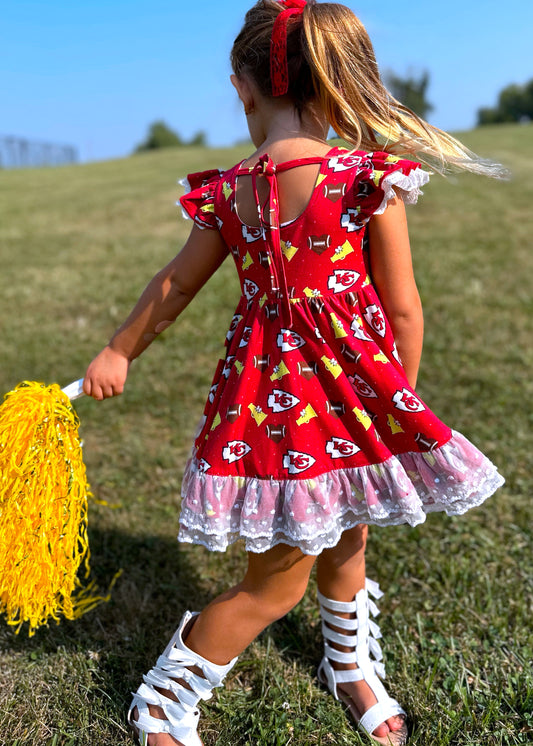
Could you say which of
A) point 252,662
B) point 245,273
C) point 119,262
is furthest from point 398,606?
point 119,262

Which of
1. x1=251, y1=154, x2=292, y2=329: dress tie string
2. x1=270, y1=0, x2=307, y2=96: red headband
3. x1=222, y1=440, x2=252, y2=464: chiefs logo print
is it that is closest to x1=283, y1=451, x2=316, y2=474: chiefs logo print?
x1=222, y1=440, x2=252, y2=464: chiefs logo print

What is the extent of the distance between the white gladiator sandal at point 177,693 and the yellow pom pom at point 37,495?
37 cm

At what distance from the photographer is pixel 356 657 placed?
2098 millimetres

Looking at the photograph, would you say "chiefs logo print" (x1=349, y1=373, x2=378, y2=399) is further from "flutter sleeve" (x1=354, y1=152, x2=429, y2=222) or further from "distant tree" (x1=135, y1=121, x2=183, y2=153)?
"distant tree" (x1=135, y1=121, x2=183, y2=153)

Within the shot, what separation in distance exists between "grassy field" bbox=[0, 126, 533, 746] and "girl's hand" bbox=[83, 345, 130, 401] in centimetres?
78

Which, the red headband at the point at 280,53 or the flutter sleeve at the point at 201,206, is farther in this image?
the flutter sleeve at the point at 201,206

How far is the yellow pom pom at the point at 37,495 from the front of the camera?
1.94 m

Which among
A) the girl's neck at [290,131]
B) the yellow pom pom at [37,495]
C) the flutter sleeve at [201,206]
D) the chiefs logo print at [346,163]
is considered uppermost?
the girl's neck at [290,131]

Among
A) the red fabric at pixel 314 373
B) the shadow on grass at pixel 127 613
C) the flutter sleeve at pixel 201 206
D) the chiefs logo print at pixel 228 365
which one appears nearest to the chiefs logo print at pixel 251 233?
the red fabric at pixel 314 373

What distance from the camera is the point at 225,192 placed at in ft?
5.96

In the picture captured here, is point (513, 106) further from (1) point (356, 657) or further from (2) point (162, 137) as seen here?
(1) point (356, 657)

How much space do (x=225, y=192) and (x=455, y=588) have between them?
169 cm

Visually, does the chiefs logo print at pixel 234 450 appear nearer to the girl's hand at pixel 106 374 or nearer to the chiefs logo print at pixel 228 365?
the chiefs logo print at pixel 228 365

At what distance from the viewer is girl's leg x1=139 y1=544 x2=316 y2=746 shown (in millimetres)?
1825
